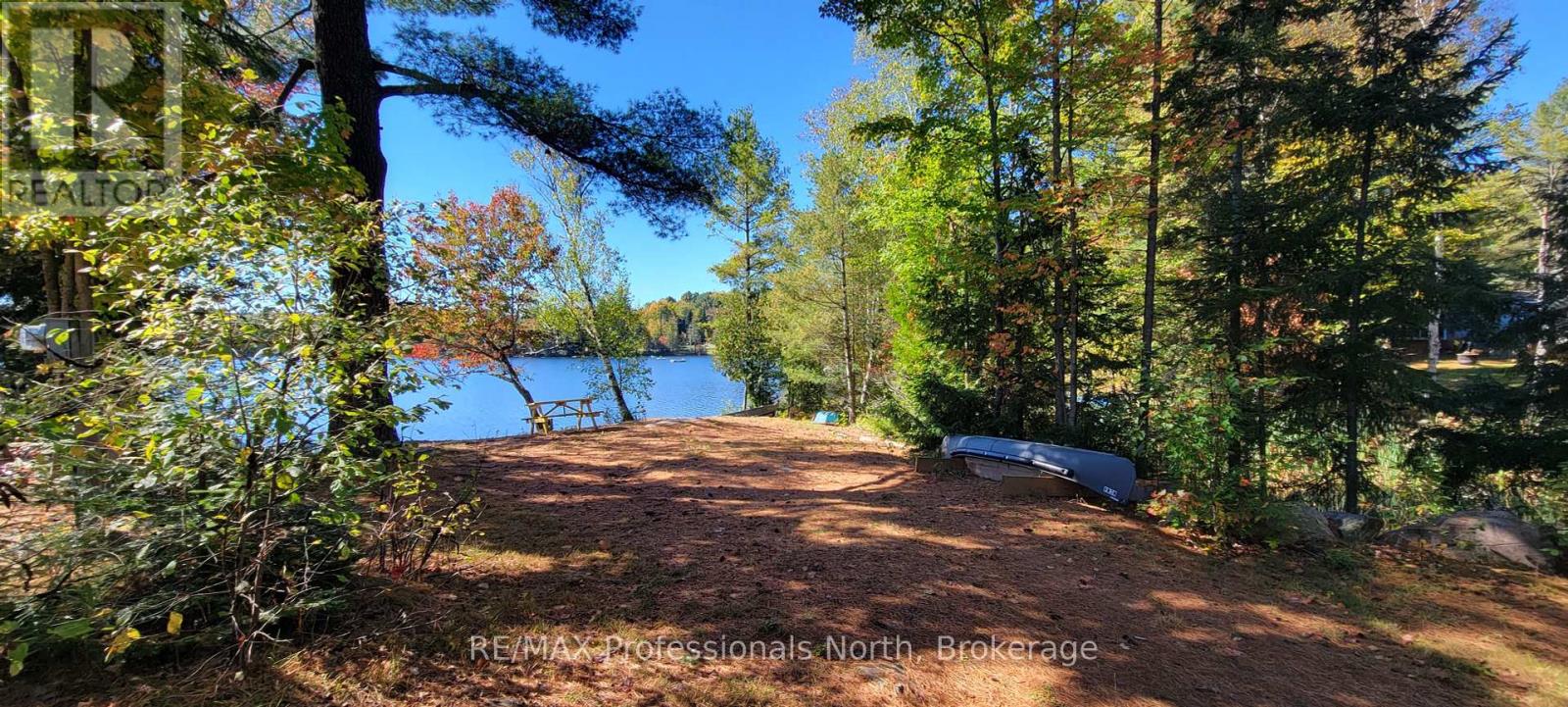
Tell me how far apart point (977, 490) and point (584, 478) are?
4541 mm

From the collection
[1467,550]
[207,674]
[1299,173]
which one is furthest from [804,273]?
[207,674]

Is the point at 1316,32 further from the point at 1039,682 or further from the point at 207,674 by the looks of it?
the point at 207,674

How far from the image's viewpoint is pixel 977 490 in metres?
5.90

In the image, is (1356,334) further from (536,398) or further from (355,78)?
(536,398)

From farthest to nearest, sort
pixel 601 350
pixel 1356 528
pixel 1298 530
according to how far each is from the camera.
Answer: pixel 601 350 < pixel 1356 528 < pixel 1298 530

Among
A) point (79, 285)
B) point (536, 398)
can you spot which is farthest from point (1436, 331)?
point (536, 398)

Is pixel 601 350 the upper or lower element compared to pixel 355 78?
lower

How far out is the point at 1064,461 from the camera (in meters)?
5.77

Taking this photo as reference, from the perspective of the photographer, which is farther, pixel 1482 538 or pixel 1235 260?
pixel 1235 260

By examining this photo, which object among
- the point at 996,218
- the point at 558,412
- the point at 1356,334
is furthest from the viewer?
the point at 558,412

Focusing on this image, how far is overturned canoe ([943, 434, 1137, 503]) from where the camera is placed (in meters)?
5.39

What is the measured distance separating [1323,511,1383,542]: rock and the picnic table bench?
10562mm

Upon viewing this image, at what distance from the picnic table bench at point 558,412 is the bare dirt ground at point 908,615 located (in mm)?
5068

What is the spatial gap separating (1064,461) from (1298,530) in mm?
1890
